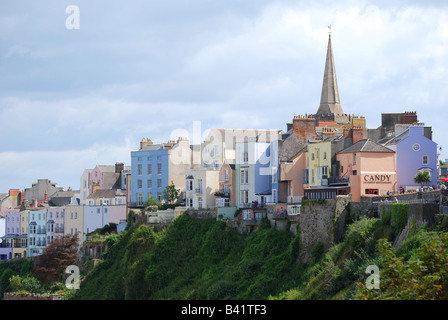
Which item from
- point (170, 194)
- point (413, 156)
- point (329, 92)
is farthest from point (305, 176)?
point (329, 92)

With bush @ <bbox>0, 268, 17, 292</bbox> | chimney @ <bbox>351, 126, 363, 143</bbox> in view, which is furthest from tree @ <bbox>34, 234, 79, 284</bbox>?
chimney @ <bbox>351, 126, 363, 143</bbox>

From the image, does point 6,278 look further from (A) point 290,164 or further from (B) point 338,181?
(B) point 338,181

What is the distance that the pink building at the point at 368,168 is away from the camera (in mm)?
59344

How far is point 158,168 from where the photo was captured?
90.7 m

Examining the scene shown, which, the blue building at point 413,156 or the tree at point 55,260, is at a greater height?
the blue building at point 413,156

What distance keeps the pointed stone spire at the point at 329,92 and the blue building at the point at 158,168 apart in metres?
16.9

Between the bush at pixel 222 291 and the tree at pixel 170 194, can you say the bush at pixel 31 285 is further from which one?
the bush at pixel 222 291

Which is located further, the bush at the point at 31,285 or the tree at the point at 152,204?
the bush at the point at 31,285

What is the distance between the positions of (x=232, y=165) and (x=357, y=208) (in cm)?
2207

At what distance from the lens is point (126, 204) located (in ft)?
311

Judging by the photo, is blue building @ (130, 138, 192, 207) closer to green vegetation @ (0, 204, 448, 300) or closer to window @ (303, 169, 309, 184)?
green vegetation @ (0, 204, 448, 300)

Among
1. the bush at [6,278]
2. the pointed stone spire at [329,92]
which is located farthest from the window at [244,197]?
the bush at [6,278]

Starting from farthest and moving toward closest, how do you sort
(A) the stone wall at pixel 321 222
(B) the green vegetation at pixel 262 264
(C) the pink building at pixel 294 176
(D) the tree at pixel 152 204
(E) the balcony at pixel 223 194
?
(D) the tree at pixel 152 204
(E) the balcony at pixel 223 194
(C) the pink building at pixel 294 176
(A) the stone wall at pixel 321 222
(B) the green vegetation at pixel 262 264
